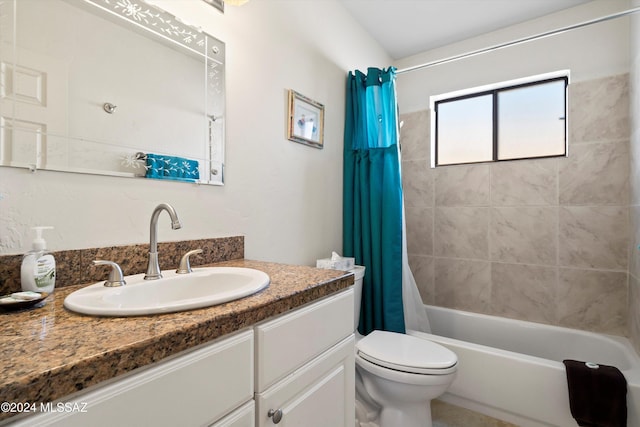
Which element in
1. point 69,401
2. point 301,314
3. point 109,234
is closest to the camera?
point 69,401

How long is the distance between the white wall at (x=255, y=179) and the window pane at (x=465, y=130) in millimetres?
848

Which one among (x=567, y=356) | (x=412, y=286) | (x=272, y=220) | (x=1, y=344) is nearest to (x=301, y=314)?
(x=1, y=344)

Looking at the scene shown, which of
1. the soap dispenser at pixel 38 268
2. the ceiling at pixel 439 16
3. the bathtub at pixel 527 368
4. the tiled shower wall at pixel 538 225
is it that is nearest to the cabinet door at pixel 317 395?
the soap dispenser at pixel 38 268

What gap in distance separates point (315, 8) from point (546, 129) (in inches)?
71.8

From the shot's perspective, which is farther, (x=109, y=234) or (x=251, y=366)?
(x=109, y=234)

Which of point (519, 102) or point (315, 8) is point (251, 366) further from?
point (519, 102)

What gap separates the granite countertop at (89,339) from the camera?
0.40 metres

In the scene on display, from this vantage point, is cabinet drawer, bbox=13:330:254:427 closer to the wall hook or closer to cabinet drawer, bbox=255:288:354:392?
cabinet drawer, bbox=255:288:354:392

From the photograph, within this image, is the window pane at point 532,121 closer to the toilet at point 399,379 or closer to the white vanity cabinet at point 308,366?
the toilet at point 399,379

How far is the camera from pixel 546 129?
2.19 m

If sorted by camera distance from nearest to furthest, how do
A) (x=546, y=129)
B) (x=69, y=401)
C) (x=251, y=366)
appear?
(x=69, y=401) → (x=251, y=366) → (x=546, y=129)

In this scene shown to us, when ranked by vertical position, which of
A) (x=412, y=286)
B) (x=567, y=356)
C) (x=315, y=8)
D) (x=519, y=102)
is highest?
(x=315, y=8)

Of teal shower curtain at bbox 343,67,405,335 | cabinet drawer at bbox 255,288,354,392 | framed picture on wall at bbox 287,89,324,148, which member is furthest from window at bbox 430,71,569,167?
cabinet drawer at bbox 255,288,354,392

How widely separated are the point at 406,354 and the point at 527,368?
0.69 m
